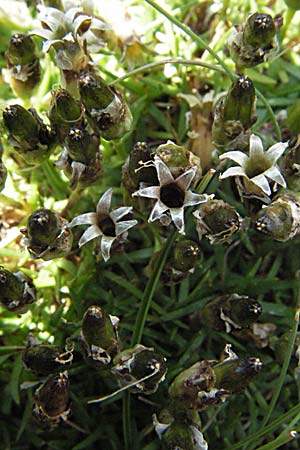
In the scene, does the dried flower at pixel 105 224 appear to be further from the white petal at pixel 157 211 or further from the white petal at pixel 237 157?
the white petal at pixel 237 157

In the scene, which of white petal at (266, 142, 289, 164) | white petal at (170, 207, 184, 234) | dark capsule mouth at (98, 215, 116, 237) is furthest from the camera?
dark capsule mouth at (98, 215, 116, 237)

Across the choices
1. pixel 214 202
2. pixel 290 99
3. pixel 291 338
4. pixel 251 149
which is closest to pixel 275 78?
pixel 290 99

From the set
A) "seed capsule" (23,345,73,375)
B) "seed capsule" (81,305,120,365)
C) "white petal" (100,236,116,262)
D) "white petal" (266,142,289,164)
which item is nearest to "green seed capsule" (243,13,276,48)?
"white petal" (266,142,289,164)

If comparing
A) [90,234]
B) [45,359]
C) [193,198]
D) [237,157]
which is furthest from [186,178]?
[45,359]

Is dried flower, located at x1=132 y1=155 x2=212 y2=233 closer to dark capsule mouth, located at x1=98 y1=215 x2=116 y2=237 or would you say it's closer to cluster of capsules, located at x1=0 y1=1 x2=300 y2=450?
cluster of capsules, located at x1=0 y1=1 x2=300 y2=450

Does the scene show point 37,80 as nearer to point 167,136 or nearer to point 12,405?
point 167,136

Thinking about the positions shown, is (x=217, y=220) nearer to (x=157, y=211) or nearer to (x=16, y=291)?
(x=157, y=211)
